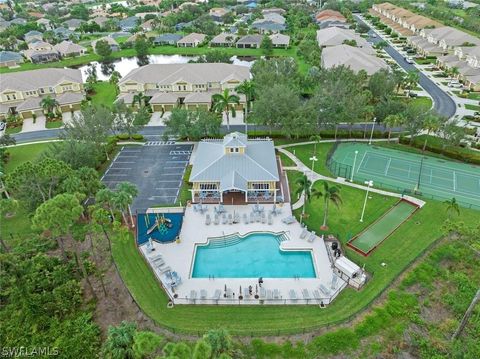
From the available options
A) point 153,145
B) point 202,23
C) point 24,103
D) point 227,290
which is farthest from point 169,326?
point 202,23

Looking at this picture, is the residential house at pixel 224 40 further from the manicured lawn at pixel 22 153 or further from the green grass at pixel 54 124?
the manicured lawn at pixel 22 153

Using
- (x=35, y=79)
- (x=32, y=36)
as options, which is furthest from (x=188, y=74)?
(x=32, y=36)

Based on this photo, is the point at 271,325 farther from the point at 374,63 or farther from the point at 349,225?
the point at 374,63

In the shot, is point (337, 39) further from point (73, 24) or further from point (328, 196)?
point (73, 24)

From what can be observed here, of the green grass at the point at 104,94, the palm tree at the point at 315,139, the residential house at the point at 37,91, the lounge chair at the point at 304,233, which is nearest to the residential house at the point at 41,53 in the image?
the green grass at the point at 104,94

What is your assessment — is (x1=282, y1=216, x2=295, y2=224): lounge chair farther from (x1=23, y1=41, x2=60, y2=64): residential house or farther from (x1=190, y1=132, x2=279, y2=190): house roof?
(x1=23, y1=41, x2=60, y2=64): residential house

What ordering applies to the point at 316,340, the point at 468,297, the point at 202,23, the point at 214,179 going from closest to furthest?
the point at 316,340
the point at 468,297
the point at 214,179
the point at 202,23
